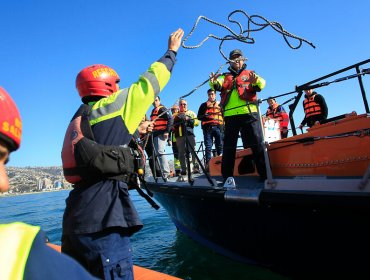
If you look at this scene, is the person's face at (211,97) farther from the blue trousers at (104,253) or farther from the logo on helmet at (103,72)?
the blue trousers at (104,253)

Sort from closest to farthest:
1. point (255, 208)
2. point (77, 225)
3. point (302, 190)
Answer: point (77, 225)
point (302, 190)
point (255, 208)

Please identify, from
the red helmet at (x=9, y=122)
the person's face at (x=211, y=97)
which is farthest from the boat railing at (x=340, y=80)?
the person's face at (x=211, y=97)

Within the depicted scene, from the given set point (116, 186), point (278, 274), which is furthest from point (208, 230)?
point (116, 186)

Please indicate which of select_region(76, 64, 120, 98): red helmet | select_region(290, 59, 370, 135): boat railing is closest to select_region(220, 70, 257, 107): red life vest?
select_region(290, 59, 370, 135): boat railing

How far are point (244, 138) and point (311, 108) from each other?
342 cm

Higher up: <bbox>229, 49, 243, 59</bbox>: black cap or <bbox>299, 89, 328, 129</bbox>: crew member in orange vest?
<bbox>229, 49, 243, 59</bbox>: black cap

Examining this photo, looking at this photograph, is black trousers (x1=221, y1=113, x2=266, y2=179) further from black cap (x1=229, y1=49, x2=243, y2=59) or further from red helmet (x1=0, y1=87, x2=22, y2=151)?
red helmet (x1=0, y1=87, x2=22, y2=151)

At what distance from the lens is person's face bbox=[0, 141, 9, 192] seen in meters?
0.75

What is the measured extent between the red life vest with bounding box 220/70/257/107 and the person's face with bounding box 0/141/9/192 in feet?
11.0

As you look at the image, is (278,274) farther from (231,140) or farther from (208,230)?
(231,140)

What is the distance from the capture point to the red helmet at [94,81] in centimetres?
192

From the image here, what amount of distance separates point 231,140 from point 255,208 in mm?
1113

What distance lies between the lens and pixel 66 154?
5.78 ft

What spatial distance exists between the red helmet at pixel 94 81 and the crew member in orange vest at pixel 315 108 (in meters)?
5.61
